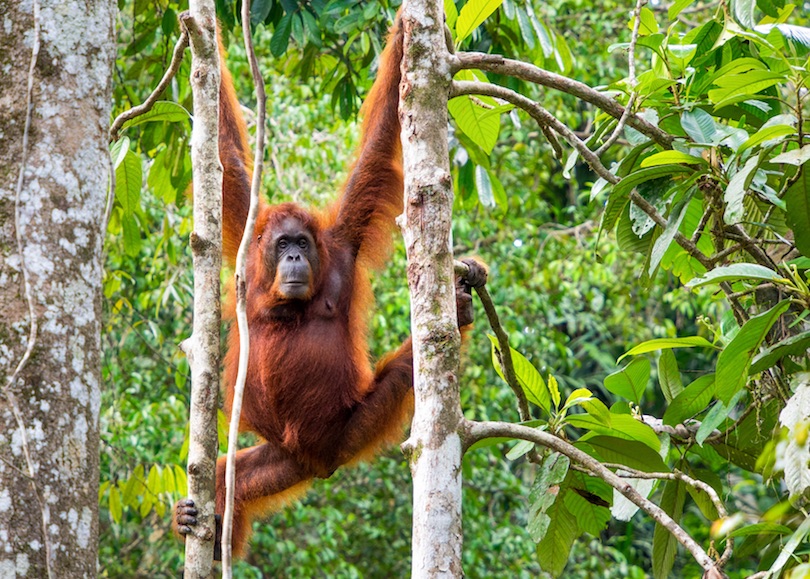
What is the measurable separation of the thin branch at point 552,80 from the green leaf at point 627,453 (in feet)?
2.79

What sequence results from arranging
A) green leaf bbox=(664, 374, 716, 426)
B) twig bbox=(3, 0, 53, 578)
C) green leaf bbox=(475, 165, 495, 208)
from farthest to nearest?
1. green leaf bbox=(475, 165, 495, 208)
2. green leaf bbox=(664, 374, 716, 426)
3. twig bbox=(3, 0, 53, 578)

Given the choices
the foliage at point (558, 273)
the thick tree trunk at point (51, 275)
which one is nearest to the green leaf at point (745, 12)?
the foliage at point (558, 273)

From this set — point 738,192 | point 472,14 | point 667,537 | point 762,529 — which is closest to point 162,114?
point 472,14

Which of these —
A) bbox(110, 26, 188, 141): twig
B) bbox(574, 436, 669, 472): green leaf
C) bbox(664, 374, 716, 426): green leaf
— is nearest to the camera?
bbox(574, 436, 669, 472): green leaf

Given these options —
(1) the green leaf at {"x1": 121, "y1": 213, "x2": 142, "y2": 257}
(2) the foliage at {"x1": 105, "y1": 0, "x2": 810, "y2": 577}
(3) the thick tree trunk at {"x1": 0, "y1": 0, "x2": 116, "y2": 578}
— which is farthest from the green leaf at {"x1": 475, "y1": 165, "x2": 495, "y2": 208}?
(3) the thick tree trunk at {"x1": 0, "y1": 0, "x2": 116, "y2": 578}

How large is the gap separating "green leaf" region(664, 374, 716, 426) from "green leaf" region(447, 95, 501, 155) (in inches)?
41.8

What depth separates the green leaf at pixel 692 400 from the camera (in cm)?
276

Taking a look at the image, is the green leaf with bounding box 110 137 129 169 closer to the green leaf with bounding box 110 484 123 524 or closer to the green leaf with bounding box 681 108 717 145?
the green leaf with bounding box 681 108 717 145

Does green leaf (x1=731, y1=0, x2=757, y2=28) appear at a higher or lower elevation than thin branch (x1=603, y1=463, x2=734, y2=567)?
higher

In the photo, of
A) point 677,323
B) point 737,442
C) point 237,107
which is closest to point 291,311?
point 237,107

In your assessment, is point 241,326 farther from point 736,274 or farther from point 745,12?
point 745,12

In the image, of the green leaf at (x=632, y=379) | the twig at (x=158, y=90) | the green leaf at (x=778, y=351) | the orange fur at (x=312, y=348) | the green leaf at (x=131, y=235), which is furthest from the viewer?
the orange fur at (x=312, y=348)

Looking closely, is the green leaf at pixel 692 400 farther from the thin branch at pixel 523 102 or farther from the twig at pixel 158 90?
the twig at pixel 158 90

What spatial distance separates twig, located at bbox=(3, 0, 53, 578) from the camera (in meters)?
1.96
